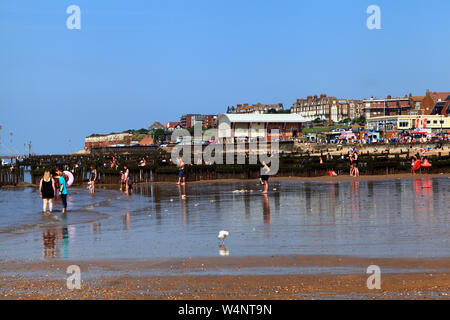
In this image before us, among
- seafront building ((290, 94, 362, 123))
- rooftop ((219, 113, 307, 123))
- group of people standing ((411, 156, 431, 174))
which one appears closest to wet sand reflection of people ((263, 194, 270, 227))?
group of people standing ((411, 156, 431, 174))

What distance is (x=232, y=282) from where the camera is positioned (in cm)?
788

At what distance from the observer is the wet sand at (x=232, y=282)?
7.12 m

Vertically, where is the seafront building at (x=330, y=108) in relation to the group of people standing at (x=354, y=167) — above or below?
above

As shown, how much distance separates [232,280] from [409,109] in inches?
4960

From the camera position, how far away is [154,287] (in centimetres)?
773

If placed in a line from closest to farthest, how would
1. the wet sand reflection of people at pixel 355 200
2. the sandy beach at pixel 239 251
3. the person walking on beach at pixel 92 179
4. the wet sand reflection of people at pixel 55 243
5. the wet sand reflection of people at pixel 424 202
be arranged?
the sandy beach at pixel 239 251, the wet sand reflection of people at pixel 55 243, the wet sand reflection of people at pixel 424 202, the wet sand reflection of people at pixel 355 200, the person walking on beach at pixel 92 179

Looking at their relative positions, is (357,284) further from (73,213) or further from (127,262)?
(73,213)

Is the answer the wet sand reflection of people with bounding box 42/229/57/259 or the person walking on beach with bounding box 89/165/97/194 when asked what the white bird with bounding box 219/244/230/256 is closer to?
the wet sand reflection of people with bounding box 42/229/57/259

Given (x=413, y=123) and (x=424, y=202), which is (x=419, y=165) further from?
(x=413, y=123)

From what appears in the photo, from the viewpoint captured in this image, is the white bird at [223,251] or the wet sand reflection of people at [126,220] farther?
the wet sand reflection of people at [126,220]

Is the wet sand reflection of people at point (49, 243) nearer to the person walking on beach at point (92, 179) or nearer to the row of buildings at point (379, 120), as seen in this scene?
the person walking on beach at point (92, 179)

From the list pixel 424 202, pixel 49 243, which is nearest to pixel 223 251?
pixel 49 243

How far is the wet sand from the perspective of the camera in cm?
712

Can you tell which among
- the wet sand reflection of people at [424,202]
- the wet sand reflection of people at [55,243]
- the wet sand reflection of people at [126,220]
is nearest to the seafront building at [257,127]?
the wet sand reflection of people at [424,202]
